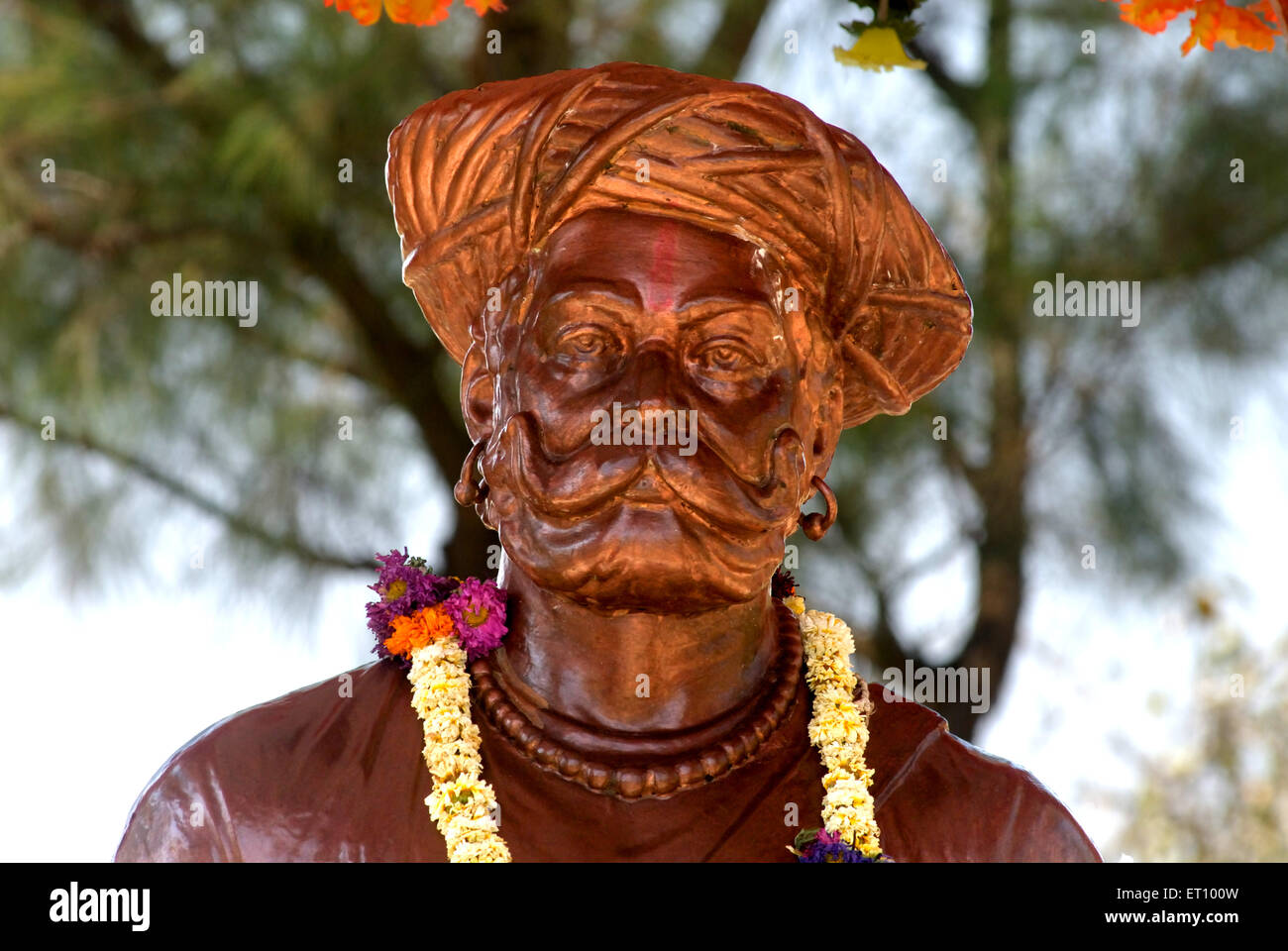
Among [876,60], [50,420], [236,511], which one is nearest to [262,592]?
[236,511]

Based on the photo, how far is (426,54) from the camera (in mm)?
6758

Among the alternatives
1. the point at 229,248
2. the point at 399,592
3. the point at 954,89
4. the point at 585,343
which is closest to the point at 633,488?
the point at 585,343

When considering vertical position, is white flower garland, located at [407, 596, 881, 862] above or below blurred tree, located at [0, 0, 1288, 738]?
below

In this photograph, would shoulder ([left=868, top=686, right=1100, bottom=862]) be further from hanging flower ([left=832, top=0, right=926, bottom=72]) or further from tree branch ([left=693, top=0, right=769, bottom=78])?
tree branch ([left=693, top=0, right=769, bottom=78])

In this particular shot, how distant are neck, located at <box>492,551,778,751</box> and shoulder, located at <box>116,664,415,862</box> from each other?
0.78 ft

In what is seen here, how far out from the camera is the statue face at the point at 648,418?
3.64m

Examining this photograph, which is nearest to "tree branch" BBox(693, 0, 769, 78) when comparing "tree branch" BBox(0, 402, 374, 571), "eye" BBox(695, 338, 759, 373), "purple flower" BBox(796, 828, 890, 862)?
"tree branch" BBox(0, 402, 374, 571)

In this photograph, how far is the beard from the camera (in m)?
3.62

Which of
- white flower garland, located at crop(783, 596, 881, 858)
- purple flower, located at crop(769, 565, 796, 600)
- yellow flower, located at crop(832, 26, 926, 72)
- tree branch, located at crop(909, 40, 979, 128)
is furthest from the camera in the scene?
tree branch, located at crop(909, 40, 979, 128)

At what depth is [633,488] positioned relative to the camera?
3623mm

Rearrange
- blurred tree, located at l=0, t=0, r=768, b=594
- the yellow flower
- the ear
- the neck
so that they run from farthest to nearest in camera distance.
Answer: blurred tree, located at l=0, t=0, r=768, b=594, the yellow flower, the ear, the neck

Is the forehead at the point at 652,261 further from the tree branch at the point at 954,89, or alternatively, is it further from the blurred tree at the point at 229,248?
the tree branch at the point at 954,89

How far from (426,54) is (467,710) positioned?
3.29 m

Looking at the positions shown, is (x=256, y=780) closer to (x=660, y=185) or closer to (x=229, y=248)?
(x=660, y=185)
